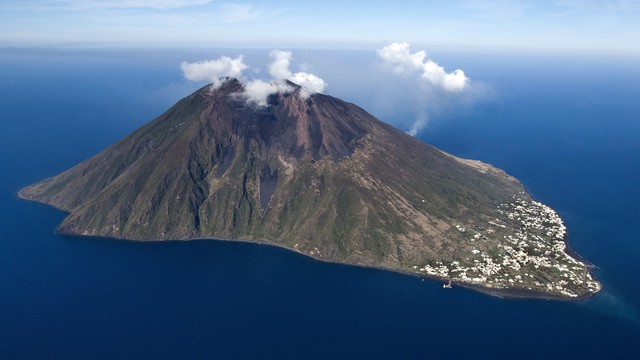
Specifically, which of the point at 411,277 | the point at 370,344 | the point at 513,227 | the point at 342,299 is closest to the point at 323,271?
the point at 342,299

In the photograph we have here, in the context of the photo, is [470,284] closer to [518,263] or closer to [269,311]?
[518,263]

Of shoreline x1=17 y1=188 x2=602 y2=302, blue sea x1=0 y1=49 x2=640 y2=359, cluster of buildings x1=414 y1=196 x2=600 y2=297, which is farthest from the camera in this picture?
cluster of buildings x1=414 y1=196 x2=600 y2=297

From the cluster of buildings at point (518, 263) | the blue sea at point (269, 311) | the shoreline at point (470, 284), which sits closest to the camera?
the blue sea at point (269, 311)

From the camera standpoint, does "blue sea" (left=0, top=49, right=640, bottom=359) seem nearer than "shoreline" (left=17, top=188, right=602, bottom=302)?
Yes

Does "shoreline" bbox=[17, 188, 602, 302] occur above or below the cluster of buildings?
below

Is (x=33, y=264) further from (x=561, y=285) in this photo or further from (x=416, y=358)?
(x=561, y=285)

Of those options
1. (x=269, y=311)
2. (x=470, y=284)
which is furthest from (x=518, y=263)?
(x=269, y=311)

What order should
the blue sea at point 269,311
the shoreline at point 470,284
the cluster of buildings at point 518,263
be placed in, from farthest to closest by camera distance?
1. the cluster of buildings at point 518,263
2. the shoreline at point 470,284
3. the blue sea at point 269,311

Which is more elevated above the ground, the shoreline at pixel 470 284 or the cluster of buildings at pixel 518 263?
the cluster of buildings at pixel 518 263

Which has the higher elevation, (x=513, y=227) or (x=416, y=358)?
(x=513, y=227)

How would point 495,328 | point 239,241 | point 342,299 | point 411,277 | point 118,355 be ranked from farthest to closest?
point 239,241 → point 411,277 → point 342,299 → point 495,328 → point 118,355

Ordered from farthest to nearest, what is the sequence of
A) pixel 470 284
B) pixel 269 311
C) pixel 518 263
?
1. pixel 518 263
2. pixel 470 284
3. pixel 269 311
